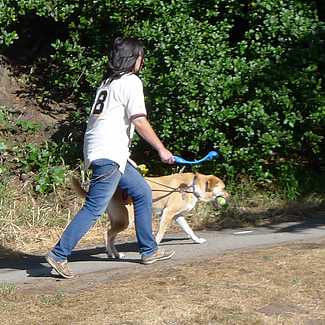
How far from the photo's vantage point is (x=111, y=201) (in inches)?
307

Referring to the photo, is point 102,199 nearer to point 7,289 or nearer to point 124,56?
point 7,289

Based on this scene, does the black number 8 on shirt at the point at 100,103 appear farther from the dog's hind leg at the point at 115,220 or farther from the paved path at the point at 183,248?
the paved path at the point at 183,248

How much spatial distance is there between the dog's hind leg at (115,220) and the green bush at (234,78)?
271 centimetres

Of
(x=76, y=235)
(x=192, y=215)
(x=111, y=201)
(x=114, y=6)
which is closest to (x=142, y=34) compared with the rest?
(x=114, y=6)

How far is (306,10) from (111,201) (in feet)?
14.2

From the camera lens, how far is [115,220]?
7.91 m

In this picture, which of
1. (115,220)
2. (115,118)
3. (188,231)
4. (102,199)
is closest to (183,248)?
(188,231)

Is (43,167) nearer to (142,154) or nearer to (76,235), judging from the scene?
(142,154)

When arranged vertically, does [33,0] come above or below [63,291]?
above

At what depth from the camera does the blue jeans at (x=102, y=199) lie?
22.9 ft

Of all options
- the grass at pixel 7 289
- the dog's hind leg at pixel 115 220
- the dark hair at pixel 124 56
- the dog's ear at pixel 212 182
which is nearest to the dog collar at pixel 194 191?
the dog's ear at pixel 212 182

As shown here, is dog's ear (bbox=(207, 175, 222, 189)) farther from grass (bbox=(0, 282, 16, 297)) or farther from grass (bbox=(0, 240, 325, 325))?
grass (bbox=(0, 282, 16, 297))

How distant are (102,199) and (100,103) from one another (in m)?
0.83

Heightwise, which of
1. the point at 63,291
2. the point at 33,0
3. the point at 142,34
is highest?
the point at 33,0
